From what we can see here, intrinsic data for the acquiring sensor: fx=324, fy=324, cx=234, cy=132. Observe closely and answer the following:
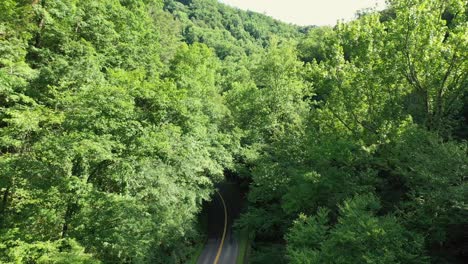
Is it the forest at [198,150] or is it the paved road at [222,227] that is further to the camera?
the paved road at [222,227]

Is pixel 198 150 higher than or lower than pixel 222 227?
higher

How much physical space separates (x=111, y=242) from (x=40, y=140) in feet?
17.9

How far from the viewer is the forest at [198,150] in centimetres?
1313

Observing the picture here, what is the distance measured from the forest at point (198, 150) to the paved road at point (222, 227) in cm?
170

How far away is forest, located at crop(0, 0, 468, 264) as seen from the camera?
13.1 meters

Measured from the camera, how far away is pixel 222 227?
35.1 metres

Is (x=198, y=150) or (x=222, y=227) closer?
(x=198, y=150)

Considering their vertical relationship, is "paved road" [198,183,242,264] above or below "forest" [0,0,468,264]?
below

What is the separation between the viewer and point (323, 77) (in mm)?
20141

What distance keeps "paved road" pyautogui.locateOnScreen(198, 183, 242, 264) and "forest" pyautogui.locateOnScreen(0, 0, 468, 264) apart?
5.56 ft

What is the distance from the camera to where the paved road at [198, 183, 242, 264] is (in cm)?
2854

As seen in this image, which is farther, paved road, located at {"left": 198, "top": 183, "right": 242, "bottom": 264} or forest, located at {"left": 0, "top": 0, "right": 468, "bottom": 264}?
paved road, located at {"left": 198, "top": 183, "right": 242, "bottom": 264}

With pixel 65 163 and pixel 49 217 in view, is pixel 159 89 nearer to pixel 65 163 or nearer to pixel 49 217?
pixel 65 163

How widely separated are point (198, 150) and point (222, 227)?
12887mm
